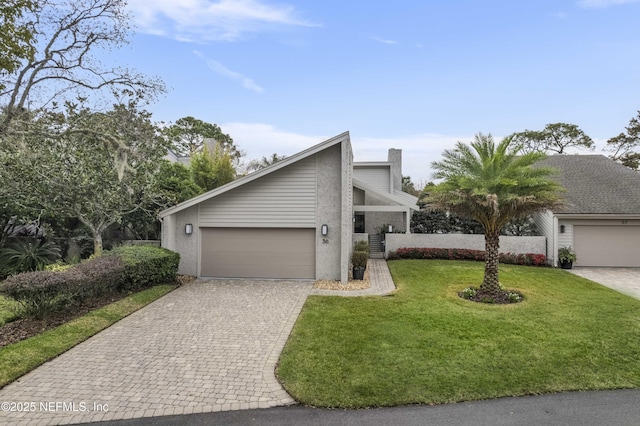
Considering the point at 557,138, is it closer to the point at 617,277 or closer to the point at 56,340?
the point at 617,277

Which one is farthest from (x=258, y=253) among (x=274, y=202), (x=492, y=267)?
(x=492, y=267)

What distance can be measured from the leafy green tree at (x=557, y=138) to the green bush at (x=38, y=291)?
3607 cm

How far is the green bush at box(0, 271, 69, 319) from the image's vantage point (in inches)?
282

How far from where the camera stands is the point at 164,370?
A: 218 inches

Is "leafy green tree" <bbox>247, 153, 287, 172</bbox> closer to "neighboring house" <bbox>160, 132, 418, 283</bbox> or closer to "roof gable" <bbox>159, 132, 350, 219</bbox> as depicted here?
"neighboring house" <bbox>160, 132, 418, 283</bbox>

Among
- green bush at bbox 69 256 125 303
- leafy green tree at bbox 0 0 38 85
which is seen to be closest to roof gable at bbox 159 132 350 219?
green bush at bbox 69 256 125 303

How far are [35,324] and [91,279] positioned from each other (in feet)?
5.09

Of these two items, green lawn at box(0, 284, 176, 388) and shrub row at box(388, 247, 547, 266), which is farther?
shrub row at box(388, 247, 547, 266)

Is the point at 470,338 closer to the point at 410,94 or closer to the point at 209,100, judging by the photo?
the point at 410,94

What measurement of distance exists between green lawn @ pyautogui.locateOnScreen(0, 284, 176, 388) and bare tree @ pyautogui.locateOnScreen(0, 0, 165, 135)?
5.14m

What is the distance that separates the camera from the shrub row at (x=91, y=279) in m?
7.39

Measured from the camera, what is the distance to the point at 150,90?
10.4 metres

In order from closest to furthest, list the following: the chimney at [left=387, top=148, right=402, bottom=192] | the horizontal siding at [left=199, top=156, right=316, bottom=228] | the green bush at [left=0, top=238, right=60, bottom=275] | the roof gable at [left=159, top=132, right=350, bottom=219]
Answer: the roof gable at [left=159, top=132, right=350, bottom=219] < the horizontal siding at [left=199, top=156, right=316, bottom=228] < the green bush at [left=0, top=238, right=60, bottom=275] < the chimney at [left=387, top=148, right=402, bottom=192]

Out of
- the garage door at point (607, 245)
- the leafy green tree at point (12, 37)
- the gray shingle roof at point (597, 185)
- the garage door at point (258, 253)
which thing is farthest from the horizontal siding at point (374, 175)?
the leafy green tree at point (12, 37)
